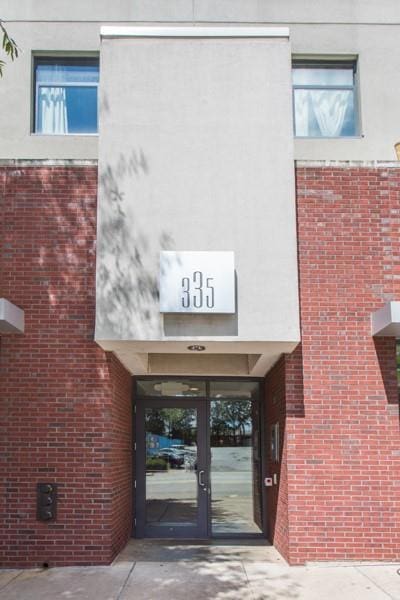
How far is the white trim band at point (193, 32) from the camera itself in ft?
30.3

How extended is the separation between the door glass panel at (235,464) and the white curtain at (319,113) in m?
6.10

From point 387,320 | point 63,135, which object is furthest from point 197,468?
point 63,135

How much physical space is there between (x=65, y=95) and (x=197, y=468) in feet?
27.5

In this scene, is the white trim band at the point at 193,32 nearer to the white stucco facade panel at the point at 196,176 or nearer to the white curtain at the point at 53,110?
the white stucco facade panel at the point at 196,176

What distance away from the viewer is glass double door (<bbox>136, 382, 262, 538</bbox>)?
36.0 ft

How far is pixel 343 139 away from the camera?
1446cm

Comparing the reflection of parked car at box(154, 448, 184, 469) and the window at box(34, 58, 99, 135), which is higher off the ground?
the window at box(34, 58, 99, 135)

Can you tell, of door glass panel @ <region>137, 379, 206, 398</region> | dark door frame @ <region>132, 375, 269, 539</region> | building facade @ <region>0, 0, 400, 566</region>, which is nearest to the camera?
building facade @ <region>0, 0, 400, 566</region>

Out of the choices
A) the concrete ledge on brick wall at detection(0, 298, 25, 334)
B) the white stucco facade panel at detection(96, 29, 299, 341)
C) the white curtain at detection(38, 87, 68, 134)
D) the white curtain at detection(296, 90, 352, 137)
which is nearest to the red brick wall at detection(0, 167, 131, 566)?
the concrete ledge on brick wall at detection(0, 298, 25, 334)

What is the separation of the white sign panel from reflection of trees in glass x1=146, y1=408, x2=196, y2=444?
332 cm

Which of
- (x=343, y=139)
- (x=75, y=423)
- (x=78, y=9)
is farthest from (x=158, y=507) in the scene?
(x=78, y=9)

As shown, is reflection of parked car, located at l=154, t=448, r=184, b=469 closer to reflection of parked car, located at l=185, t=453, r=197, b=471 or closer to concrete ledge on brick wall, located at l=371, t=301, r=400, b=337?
reflection of parked car, located at l=185, t=453, r=197, b=471

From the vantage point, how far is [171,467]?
1108cm

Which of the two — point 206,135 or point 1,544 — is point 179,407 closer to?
point 1,544
